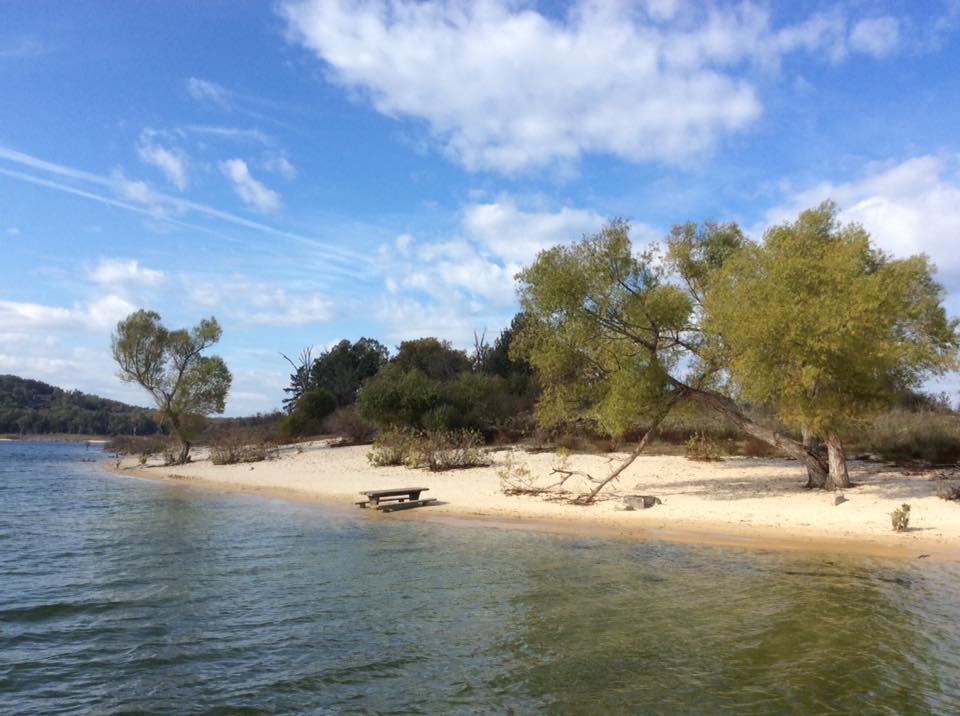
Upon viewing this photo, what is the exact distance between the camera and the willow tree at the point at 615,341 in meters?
20.1

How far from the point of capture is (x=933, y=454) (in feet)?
88.7

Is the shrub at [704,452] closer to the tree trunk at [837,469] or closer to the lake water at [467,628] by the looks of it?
the tree trunk at [837,469]

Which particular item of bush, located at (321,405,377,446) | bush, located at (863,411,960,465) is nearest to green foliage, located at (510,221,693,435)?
bush, located at (863,411,960,465)

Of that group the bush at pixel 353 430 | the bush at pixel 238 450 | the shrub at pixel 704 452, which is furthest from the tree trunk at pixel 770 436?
the bush at pixel 238 450

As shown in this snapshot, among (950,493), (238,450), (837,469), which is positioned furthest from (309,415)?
(950,493)

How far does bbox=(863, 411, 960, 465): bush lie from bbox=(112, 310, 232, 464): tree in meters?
38.6

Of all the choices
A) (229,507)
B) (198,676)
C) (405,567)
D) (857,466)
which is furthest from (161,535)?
(857,466)

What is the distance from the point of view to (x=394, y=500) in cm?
2314

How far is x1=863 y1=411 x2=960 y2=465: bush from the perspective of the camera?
2709cm

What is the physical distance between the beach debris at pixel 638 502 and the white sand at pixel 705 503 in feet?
0.91

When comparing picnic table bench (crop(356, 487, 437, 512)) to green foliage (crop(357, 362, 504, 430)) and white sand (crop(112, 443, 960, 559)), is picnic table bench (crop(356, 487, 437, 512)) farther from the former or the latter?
green foliage (crop(357, 362, 504, 430))

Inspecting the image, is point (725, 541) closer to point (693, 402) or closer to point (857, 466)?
point (693, 402)

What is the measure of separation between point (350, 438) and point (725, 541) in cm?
3412

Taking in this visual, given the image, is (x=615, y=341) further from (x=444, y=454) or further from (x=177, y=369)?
(x=177, y=369)
